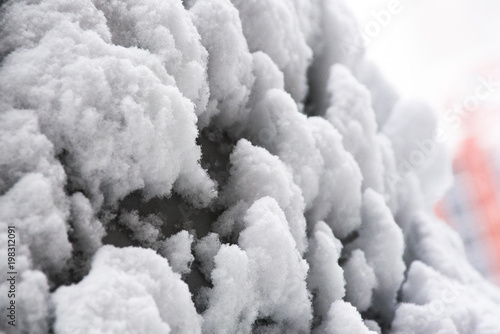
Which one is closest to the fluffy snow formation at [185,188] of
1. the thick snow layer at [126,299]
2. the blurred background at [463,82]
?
the thick snow layer at [126,299]

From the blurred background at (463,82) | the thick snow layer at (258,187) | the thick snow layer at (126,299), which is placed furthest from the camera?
the blurred background at (463,82)

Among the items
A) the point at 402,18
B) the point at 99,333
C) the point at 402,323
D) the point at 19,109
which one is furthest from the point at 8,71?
the point at 402,18

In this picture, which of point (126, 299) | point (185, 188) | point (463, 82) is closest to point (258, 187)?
point (185, 188)

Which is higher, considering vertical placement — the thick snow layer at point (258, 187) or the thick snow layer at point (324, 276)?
the thick snow layer at point (258, 187)

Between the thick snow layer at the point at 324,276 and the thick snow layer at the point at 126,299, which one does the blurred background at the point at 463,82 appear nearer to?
the thick snow layer at the point at 324,276

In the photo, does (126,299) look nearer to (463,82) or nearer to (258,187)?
(258,187)

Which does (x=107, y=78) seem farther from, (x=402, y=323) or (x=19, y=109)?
(x=402, y=323)
